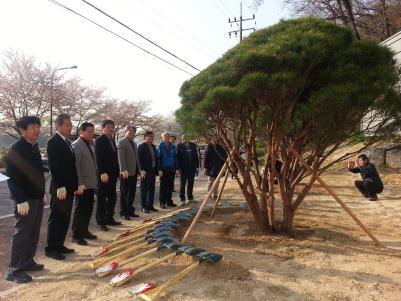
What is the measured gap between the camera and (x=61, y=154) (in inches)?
194

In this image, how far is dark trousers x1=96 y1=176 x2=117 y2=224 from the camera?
6329 millimetres

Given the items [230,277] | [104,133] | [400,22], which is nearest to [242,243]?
[230,277]

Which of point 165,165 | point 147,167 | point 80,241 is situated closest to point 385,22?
point 165,165

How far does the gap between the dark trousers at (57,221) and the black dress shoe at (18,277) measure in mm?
811

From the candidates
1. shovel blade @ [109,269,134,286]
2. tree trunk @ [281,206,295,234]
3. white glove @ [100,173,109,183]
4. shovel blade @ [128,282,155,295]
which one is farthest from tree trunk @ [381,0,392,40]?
shovel blade @ [128,282,155,295]

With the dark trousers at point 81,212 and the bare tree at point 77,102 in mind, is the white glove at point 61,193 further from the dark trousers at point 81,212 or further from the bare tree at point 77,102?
the bare tree at point 77,102

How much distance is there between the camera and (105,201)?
21.5 ft

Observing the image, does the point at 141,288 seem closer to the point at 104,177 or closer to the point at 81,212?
the point at 81,212

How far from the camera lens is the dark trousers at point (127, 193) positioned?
23.6 feet

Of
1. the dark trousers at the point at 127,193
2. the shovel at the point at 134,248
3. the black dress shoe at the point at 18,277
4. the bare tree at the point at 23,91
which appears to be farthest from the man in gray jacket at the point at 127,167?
the bare tree at the point at 23,91

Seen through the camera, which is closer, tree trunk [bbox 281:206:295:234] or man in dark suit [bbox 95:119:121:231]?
tree trunk [bbox 281:206:295:234]

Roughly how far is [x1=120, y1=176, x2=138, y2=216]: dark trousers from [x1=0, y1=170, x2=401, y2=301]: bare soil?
Answer: 1.09 m

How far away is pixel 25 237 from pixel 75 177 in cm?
113

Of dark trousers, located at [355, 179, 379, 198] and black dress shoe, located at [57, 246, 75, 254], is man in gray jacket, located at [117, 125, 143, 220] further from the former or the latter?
dark trousers, located at [355, 179, 379, 198]
